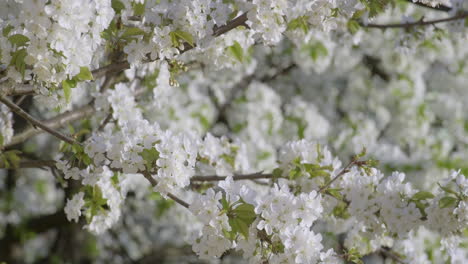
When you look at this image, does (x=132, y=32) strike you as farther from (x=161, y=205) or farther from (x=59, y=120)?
(x=161, y=205)

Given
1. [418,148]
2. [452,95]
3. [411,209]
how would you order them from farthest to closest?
[452,95]
[418,148]
[411,209]

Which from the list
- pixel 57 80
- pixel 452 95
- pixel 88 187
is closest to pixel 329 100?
pixel 452 95

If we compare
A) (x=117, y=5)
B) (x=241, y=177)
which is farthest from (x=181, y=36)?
(x=241, y=177)

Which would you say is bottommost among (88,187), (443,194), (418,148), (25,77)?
(418,148)

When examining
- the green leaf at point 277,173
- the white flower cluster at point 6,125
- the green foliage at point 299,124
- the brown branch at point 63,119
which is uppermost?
the green leaf at point 277,173

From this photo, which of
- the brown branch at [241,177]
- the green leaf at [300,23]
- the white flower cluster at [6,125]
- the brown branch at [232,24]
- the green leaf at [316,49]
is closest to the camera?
the brown branch at [232,24]

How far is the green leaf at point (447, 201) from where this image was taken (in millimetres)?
2840

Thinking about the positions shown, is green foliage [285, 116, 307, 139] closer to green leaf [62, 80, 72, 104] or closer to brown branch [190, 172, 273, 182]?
brown branch [190, 172, 273, 182]

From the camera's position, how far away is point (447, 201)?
2.84 metres

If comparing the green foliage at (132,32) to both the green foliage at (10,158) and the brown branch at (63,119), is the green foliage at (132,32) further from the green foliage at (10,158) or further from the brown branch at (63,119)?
the brown branch at (63,119)

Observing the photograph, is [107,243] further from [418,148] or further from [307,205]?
[307,205]

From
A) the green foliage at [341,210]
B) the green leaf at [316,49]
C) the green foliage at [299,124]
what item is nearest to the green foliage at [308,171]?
the green foliage at [341,210]

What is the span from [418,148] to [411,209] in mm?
4002

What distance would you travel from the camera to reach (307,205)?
7.94 ft
